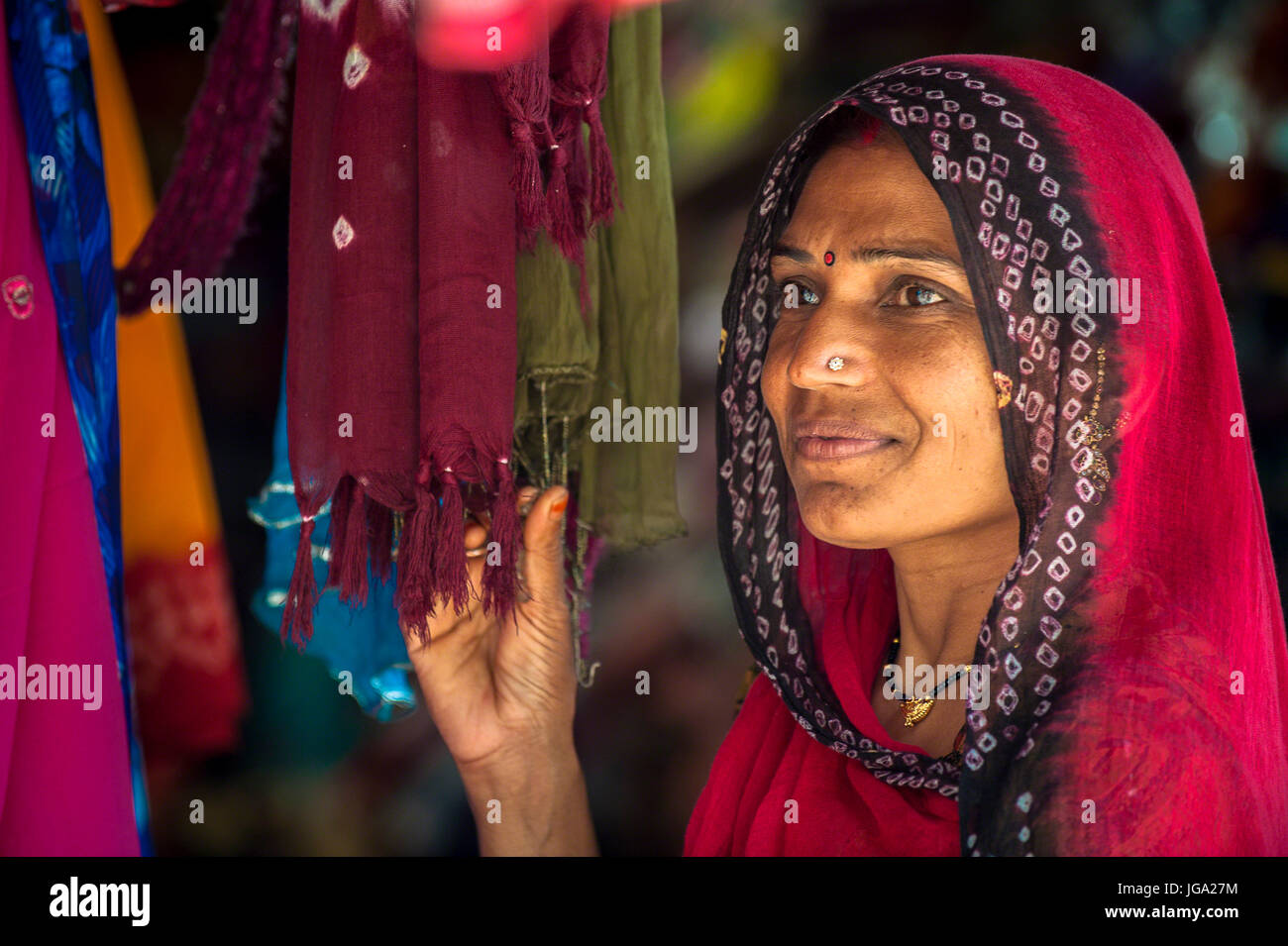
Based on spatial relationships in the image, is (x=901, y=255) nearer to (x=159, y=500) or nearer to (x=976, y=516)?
(x=976, y=516)

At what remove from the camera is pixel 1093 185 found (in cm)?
146

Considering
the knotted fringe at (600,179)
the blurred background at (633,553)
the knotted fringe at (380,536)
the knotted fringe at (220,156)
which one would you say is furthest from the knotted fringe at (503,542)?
the knotted fringe at (220,156)

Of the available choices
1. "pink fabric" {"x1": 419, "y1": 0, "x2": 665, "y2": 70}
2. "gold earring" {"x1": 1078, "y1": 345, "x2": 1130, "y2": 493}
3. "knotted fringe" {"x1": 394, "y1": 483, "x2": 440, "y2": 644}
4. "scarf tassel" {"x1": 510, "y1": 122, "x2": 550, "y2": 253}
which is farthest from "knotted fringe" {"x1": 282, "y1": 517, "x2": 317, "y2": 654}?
"gold earring" {"x1": 1078, "y1": 345, "x2": 1130, "y2": 493}

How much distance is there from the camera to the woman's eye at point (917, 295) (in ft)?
5.21

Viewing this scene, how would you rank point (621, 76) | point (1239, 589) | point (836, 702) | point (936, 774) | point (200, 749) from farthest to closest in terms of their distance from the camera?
point (200, 749)
point (621, 76)
point (836, 702)
point (936, 774)
point (1239, 589)

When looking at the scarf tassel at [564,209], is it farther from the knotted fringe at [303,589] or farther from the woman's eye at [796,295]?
the knotted fringe at [303,589]

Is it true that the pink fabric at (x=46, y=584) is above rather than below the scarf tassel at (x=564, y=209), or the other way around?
below

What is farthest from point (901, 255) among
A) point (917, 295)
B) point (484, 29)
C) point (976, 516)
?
point (484, 29)

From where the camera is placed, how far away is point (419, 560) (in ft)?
5.08

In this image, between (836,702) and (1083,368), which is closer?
(1083,368)

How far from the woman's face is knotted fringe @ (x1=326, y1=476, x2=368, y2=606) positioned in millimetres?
576
